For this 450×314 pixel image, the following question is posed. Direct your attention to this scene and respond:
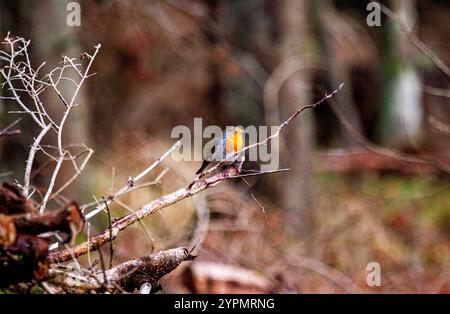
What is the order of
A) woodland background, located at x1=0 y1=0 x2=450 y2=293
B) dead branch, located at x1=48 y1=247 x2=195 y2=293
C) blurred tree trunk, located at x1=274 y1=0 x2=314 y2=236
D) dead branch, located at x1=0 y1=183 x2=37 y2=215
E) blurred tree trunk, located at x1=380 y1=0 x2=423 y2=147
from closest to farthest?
dead branch, located at x1=0 y1=183 x2=37 y2=215
dead branch, located at x1=48 y1=247 x2=195 y2=293
woodland background, located at x1=0 y1=0 x2=450 y2=293
blurred tree trunk, located at x1=274 y1=0 x2=314 y2=236
blurred tree trunk, located at x1=380 y1=0 x2=423 y2=147

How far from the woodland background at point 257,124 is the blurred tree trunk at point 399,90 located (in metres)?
0.04

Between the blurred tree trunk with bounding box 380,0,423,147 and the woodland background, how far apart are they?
1.4 inches

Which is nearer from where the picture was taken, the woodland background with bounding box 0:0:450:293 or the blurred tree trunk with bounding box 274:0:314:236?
the woodland background with bounding box 0:0:450:293

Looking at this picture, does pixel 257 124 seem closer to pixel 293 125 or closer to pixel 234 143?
pixel 293 125

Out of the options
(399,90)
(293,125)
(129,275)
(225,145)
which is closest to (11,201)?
(129,275)

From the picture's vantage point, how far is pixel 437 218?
9.51 m

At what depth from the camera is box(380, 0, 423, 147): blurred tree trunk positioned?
12.6m

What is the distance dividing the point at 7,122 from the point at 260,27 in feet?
12.5

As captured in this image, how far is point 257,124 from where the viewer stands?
823 cm

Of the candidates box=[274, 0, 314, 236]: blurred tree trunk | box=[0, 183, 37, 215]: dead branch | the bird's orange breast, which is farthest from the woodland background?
the bird's orange breast

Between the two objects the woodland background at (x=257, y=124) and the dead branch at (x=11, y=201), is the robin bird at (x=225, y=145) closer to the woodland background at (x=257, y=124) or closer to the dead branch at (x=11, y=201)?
the woodland background at (x=257, y=124)

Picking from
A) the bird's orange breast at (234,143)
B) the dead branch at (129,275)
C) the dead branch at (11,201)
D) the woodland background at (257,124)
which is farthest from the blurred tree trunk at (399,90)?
the dead branch at (11,201)

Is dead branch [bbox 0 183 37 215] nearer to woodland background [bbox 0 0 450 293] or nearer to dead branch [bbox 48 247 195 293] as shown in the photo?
dead branch [bbox 48 247 195 293]
